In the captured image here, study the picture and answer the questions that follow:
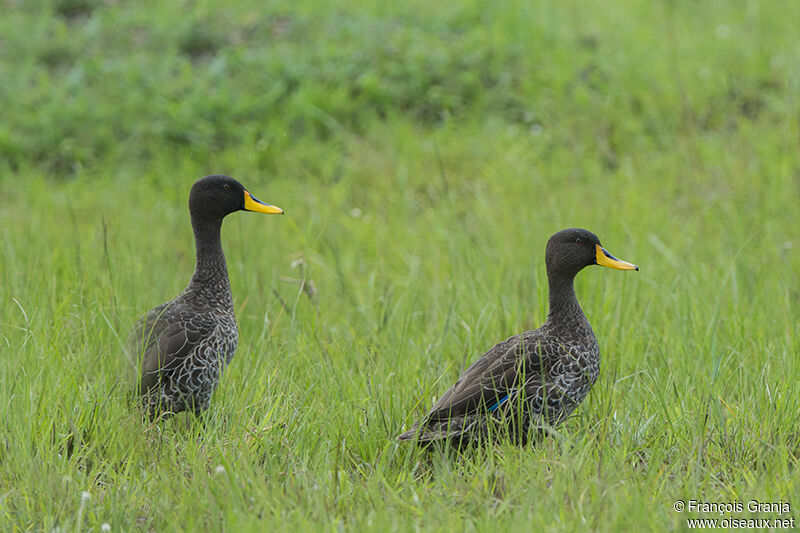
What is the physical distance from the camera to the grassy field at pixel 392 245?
3.33m

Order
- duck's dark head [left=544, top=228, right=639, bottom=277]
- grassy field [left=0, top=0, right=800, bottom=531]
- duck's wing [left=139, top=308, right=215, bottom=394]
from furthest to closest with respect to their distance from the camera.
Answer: duck's dark head [left=544, top=228, right=639, bottom=277], duck's wing [left=139, top=308, right=215, bottom=394], grassy field [left=0, top=0, right=800, bottom=531]

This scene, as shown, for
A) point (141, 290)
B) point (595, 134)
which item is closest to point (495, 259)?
point (141, 290)

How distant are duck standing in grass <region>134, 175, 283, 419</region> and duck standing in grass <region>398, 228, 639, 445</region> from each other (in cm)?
91

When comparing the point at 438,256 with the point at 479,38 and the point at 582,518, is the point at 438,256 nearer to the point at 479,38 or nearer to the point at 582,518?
the point at 582,518

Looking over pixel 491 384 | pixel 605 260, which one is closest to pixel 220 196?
pixel 491 384

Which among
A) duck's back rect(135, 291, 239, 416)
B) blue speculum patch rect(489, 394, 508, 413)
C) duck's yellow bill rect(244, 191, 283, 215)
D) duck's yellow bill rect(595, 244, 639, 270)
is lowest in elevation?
blue speculum patch rect(489, 394, 508, 413)

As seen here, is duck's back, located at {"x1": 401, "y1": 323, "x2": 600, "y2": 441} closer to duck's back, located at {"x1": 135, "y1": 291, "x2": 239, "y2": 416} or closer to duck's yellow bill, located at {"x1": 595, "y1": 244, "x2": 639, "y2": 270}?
duck's yellow bill, located at {"x1": 595, "y1": 244, "x2": 639, "y2": 270}

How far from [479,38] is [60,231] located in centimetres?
454

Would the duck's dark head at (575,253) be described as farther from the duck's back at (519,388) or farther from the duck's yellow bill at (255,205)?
the duck's yellow bill at (255,205)

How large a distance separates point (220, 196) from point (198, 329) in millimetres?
683

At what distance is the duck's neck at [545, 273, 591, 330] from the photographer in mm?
3938

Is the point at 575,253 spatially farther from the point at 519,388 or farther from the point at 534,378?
the point at 519,388

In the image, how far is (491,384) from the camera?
3666mm

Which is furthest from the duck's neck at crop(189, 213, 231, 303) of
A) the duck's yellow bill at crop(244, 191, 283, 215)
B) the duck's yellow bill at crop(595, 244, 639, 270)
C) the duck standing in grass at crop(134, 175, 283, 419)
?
the duck's yellow bill at crop(595, 244, 639, 270)
